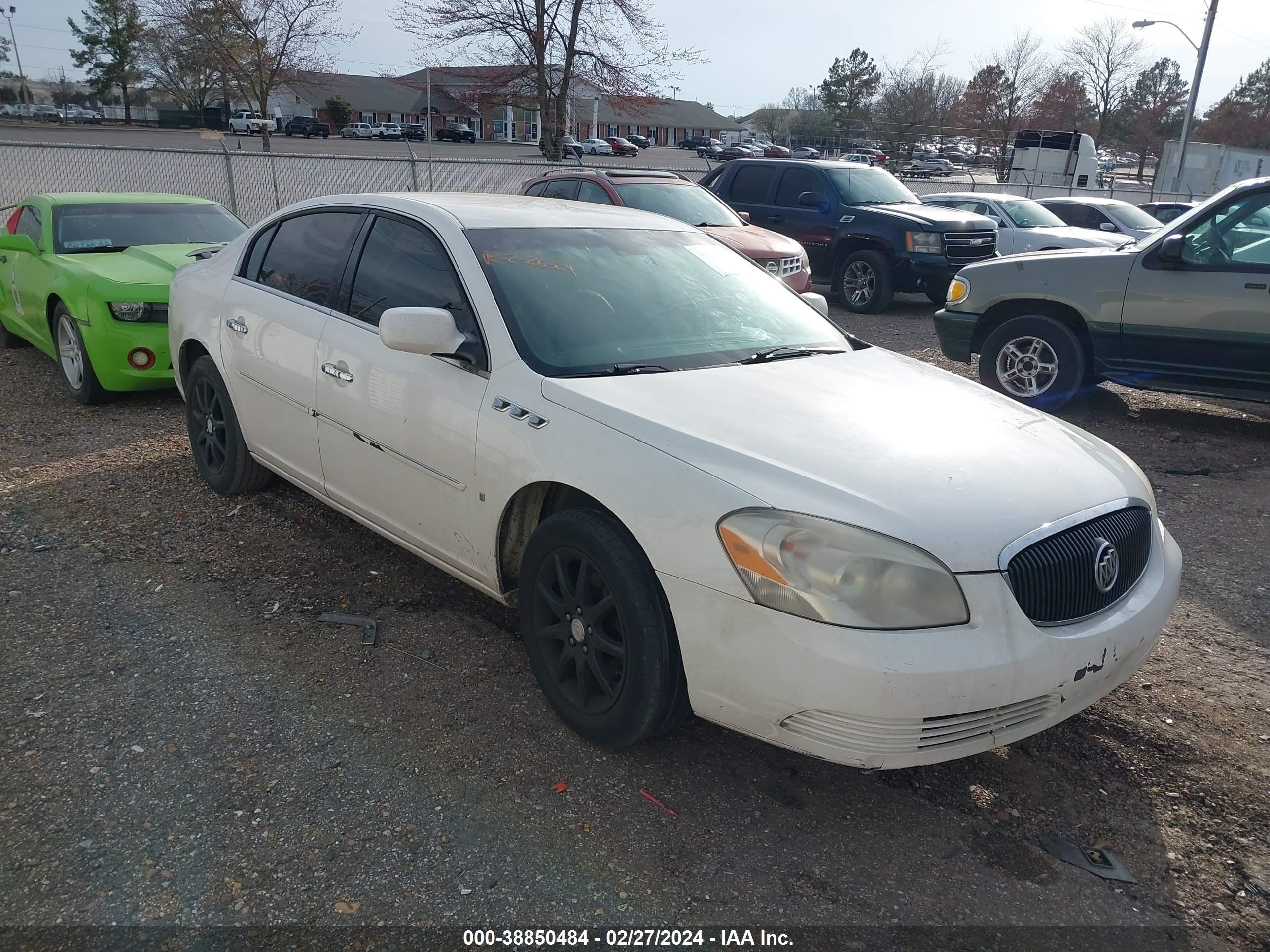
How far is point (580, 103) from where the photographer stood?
30141mm

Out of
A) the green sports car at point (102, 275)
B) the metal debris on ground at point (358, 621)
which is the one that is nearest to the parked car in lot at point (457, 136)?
the green sports car at point (102, 275)

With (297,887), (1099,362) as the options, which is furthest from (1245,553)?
(297,887)

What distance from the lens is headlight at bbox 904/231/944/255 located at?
1240cm

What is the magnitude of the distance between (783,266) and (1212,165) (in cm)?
3485

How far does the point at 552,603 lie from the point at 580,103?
29563mm

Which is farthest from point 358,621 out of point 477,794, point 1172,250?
point 1172,250

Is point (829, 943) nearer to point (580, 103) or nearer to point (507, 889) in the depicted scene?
point (507, 889)

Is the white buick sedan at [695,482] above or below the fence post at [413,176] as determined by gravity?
below

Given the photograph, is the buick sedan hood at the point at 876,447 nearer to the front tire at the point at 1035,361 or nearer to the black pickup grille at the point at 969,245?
the front tire at the point at 1035,361

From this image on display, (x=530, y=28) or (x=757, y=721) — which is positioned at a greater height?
(x=530, y=28)

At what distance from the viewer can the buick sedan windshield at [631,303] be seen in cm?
344

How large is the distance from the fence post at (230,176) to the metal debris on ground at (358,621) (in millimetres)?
12545

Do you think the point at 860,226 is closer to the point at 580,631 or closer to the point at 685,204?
the point at 685,204

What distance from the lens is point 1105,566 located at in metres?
2.80
